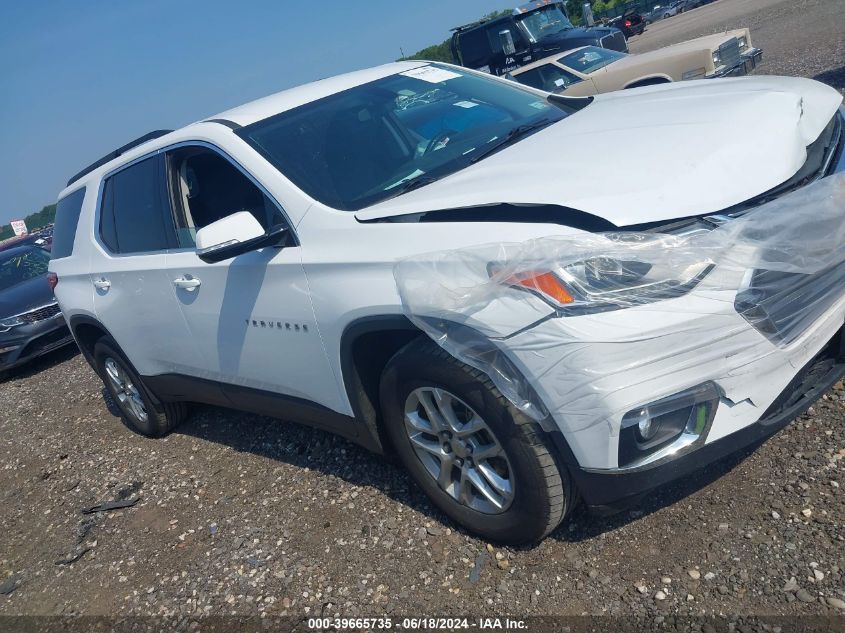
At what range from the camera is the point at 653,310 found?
7.39 ft

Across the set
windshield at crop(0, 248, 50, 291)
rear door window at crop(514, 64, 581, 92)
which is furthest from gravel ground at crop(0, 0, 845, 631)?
rear door window at crop(514, 64, 581, 92)

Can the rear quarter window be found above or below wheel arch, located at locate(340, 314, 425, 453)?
above

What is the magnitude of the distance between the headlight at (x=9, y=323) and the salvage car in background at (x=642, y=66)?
7958 mm

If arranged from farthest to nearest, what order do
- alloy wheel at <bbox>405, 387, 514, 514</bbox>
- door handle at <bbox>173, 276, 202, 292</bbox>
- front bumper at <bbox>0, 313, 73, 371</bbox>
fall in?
1. front bumper at <bbox>0, 313, 73, 371</bbox>
2. door handle at <bbox>173, 276, 202, 292</bbox>
3. alloy wheel at <bbox>405, 387, 514, 514</bbox>

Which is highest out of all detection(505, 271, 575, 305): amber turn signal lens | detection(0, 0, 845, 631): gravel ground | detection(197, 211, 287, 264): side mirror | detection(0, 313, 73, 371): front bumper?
detection(197, 211, 287, 264): side mirror

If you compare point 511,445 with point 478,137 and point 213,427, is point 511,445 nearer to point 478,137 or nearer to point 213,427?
point 478,137

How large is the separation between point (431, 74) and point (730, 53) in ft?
26.9

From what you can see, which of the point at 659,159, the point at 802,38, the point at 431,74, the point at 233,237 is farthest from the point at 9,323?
the point at 802,38

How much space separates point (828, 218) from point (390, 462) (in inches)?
87.9

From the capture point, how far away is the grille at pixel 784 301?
7.63 ft

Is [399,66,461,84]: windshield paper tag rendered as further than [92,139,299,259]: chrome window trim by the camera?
Yes

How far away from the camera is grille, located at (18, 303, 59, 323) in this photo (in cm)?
908

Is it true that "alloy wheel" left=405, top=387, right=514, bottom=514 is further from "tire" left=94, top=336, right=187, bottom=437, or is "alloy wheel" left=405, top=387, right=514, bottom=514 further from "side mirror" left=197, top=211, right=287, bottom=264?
"tire" left=94, top=336, right=187, bottom=437

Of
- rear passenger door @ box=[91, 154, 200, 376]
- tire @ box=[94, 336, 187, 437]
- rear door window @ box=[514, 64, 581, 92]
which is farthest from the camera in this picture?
rear door window @ box=[514, 64, 581, 92]
